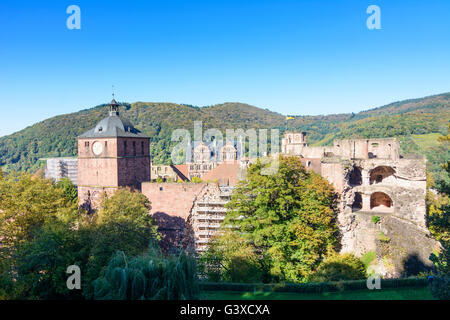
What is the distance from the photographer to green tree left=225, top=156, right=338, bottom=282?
58.9 feet

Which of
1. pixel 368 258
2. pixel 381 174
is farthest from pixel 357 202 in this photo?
pixel 368 258

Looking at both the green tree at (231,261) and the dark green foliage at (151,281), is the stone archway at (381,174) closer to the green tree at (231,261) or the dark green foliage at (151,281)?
the green tree at (231,261)

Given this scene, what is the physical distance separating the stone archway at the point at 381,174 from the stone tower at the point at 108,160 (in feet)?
67.3

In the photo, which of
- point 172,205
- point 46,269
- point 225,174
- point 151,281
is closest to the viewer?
point 151,281

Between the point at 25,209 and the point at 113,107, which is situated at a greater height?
the point at 113,107

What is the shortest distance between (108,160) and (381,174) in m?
23.1

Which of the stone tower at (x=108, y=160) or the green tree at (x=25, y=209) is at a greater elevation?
the stone tower at (x=108, y=160)

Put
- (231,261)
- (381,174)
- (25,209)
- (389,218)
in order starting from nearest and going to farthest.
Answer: (231,261) → (389,218) → (25,209) → (381,174)

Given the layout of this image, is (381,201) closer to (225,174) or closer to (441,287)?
(225,174)

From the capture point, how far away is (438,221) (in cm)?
1405

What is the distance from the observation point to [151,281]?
915cm

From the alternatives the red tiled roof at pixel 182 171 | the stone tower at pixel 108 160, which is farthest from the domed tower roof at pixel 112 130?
the red tiled roof at pixel 182 171

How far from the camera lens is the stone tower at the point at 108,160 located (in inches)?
1041
